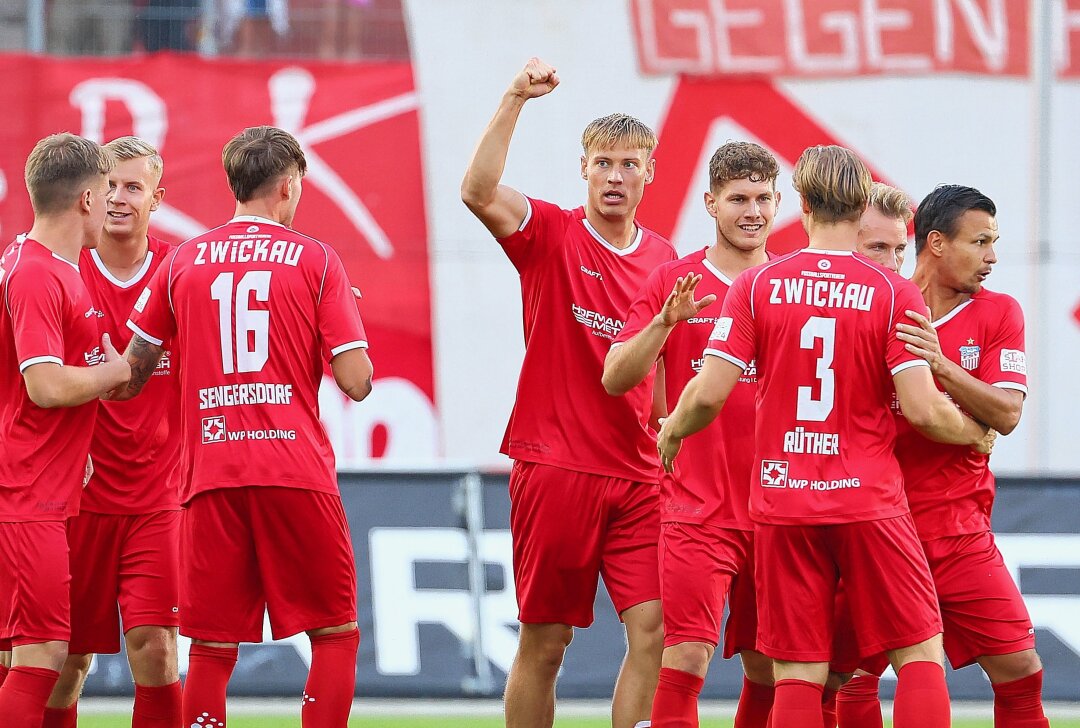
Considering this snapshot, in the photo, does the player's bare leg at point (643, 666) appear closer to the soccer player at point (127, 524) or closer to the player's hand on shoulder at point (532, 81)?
the soccer player at point (127, 524)

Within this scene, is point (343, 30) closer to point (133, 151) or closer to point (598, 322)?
point (133, 151)

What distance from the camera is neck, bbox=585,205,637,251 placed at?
20.2ft

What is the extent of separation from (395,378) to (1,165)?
11.9 ft

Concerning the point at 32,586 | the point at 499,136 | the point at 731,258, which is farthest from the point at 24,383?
the point at 731,258

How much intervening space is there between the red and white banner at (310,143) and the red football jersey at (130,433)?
559 cm

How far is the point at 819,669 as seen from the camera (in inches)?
201

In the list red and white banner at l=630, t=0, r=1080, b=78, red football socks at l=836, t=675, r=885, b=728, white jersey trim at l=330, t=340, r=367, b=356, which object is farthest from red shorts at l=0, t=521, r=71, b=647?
red and white banner at l=630, t=0, r=1080, b=78

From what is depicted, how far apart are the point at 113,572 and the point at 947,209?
3.66 metres

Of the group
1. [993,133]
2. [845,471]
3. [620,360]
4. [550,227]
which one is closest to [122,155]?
[550,227]

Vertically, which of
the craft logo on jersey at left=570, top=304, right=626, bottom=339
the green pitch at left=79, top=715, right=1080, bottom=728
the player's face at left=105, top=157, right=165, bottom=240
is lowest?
the green pitch at left=79, top=715, right=1080, bottom=728

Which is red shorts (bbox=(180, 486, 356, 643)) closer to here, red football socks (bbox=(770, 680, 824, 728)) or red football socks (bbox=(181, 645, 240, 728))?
red football socks (bbox=(181, 645, 240, 728))

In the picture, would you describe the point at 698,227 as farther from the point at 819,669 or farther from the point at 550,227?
the point at 819,669

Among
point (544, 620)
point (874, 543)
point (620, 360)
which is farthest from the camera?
point (544, 620)

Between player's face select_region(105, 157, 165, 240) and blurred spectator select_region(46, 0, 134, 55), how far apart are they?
6.34 meters
